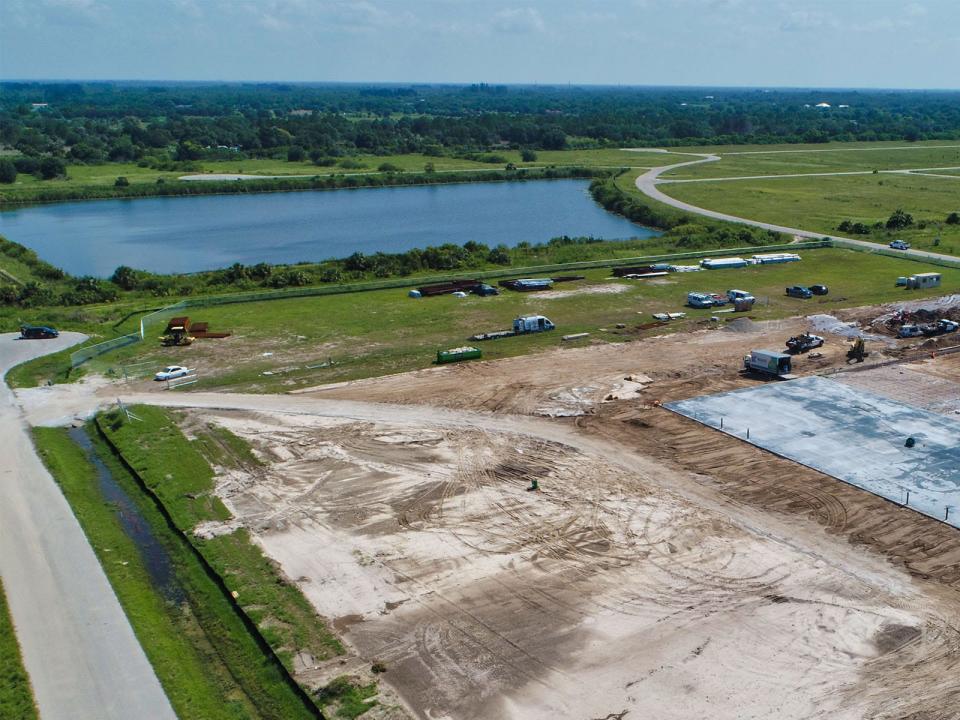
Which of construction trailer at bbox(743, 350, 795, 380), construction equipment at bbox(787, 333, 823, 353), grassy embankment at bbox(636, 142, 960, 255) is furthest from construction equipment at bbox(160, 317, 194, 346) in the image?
grassy embankment at bbox(636, 142, 960, 255)

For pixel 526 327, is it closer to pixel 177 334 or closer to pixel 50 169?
pixel 177 334

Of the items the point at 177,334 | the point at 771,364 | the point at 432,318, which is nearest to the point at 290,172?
the point at 432,318

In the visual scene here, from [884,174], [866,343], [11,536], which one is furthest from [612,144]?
[11,536]

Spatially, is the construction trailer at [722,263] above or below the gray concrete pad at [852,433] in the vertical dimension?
above

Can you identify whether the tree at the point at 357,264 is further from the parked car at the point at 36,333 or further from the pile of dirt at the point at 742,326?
the pile of dirt at the point at 742,326

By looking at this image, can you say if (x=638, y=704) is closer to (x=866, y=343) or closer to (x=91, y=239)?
(x=866, y=343)

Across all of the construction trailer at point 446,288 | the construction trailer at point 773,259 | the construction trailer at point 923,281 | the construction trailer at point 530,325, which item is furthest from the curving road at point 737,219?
the construction trailer at point 530,325

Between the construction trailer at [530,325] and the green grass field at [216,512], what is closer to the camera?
the green grass field at [216,512]
